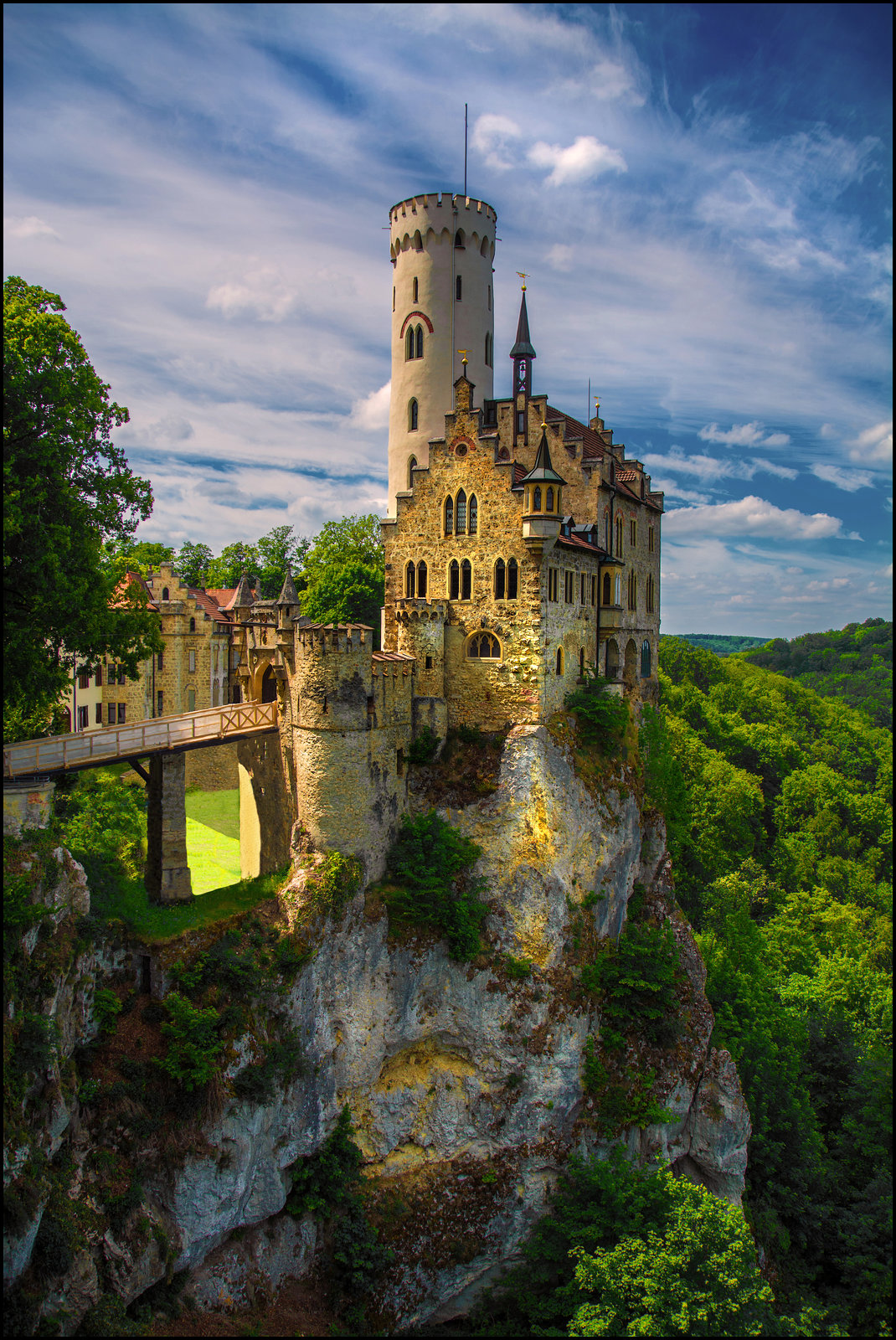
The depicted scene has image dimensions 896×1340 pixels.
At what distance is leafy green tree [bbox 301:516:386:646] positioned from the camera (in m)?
49.6

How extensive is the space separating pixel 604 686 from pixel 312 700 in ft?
46.7

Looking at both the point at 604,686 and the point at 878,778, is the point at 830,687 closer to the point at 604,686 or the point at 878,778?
the point at 878,778

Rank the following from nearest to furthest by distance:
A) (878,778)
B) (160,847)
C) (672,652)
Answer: (160,847) < (878,778) < (672,652)

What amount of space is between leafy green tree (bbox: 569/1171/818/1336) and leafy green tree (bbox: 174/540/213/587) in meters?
52.8

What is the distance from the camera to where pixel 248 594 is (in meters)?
50.2

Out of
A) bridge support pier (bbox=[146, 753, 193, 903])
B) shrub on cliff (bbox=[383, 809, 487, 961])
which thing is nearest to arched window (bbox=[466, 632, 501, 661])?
shrub on cliff (bbox=[383, 809, 487, 961])

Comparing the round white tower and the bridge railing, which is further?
the round white tower

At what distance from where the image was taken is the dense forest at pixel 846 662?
9306 centimetres

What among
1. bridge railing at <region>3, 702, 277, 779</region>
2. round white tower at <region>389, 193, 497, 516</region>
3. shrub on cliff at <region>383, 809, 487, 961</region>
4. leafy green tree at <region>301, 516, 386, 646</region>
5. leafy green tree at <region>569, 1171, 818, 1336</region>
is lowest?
leafy green tree at <region>569, 1171, 818, 1336</region>

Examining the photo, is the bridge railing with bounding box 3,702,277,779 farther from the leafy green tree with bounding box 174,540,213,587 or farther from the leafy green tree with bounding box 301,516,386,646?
the leafy green tree with bounding box 174,540,213,587

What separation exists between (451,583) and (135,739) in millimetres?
13959

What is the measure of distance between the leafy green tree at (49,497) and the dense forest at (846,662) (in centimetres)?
7711

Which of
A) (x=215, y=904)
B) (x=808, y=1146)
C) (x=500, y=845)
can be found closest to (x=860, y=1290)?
(x=808, y=1146)

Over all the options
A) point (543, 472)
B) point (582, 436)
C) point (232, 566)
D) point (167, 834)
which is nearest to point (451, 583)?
point (543, 472)
